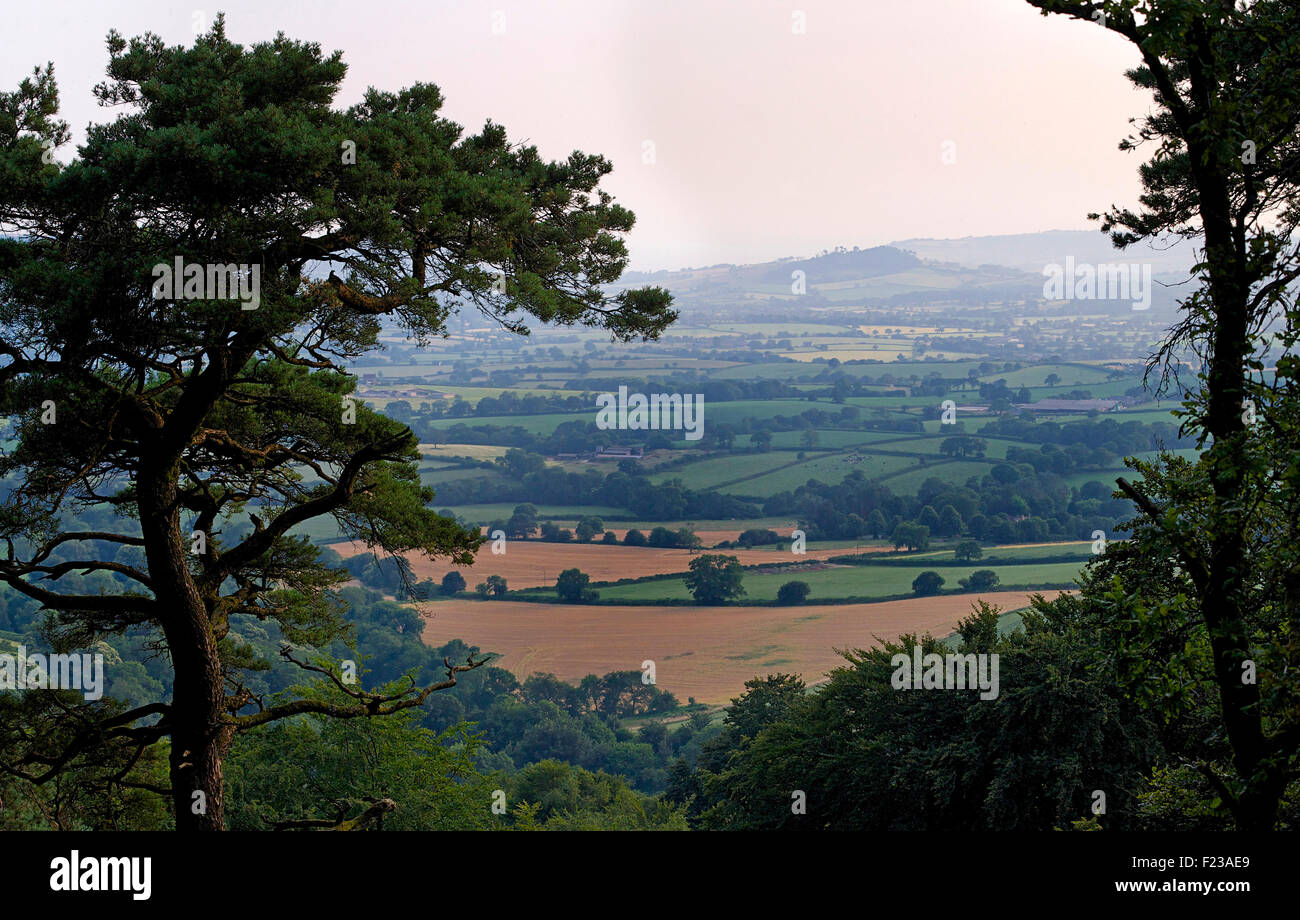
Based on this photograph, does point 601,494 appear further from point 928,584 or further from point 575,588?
point 928,584

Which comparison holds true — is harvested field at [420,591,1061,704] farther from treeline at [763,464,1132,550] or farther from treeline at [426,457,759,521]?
treeline at [426,457,759,521]

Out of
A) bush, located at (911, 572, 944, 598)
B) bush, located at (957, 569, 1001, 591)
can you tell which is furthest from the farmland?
bush, located at (911, 572, 944, 598)

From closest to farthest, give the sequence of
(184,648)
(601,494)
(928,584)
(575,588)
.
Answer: (184,648) < (928,584) < (575,588) < (601,494)

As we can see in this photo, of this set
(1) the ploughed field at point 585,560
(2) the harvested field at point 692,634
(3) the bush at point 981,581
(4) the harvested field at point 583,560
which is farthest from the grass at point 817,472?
(2) the harvested field at point 692,634

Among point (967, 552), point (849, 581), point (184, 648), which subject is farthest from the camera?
point (967, 552)

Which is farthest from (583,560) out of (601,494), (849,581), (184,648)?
(184,648)

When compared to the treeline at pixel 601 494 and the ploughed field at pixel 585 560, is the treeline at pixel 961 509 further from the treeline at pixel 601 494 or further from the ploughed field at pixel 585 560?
the ploughed field at pixel 585 560
